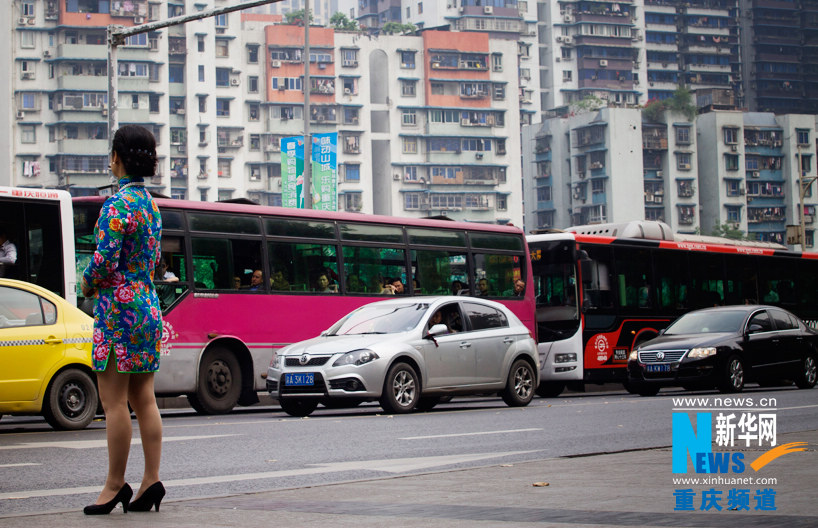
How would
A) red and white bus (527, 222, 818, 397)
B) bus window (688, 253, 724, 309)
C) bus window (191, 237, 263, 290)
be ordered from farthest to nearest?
bus window (688, 253, 724, 309) → red and white bus (527, 222, 818, 397) → bus window (191, 237, 263, 290)

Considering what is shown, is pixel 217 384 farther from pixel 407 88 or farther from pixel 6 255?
pixel 407 88

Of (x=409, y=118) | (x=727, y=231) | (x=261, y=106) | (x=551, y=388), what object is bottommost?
(x=551, y=388)

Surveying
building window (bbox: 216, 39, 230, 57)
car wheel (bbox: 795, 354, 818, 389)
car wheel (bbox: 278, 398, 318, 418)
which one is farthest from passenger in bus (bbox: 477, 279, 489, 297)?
building window (bbox: 216, 39, 230, 57)

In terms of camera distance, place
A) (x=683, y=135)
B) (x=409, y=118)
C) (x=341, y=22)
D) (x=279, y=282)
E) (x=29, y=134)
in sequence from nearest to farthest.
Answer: (x=279, y=282) < (x=29, y=134) < (x=409, y=118) < (x=683, y=135) < (x=341, y=22)

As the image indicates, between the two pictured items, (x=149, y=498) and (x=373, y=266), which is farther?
(x=373, y=266)

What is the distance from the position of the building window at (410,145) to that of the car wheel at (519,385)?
103 m

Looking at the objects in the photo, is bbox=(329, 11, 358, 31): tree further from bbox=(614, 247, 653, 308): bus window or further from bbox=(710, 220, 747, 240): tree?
bbox=(614, 247, 653, 308): bus window

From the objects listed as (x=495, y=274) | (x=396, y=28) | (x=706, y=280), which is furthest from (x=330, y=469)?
(x=396, y=28)

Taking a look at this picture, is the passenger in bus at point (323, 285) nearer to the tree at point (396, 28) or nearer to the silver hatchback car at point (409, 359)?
the silver hatchback car at point (409, 359)

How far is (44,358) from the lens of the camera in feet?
43.4

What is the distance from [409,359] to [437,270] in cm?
649

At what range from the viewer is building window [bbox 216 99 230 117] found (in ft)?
367

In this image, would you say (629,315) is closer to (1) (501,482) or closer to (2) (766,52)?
(1) (501,482)

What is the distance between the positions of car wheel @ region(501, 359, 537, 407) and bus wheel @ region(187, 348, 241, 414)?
3.93 m
